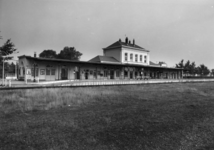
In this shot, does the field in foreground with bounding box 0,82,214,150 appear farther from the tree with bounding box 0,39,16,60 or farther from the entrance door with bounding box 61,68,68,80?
the entrance door with bounding box 61,68,68,80

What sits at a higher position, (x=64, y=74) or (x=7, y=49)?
(x=7, y=49)

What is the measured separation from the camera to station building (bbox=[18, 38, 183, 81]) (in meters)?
26.7

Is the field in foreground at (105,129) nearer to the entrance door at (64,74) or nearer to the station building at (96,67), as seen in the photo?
the station building at (96,67)

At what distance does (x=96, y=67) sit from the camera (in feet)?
105

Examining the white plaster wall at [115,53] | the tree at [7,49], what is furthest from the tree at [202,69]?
the tree at [7,49]

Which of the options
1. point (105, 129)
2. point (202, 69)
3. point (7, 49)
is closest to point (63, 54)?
point (7, 49)

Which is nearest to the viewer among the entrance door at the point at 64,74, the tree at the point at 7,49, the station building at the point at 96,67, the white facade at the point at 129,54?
the tree at the point at 7,49

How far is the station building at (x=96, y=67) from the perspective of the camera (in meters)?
26.7

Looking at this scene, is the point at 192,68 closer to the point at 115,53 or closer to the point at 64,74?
the point at 115,53

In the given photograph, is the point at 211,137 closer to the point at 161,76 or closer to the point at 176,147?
the point at 176,147

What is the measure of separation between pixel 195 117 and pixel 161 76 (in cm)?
4016

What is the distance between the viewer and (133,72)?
3884 centimetres

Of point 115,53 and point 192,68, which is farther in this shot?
point 192,68

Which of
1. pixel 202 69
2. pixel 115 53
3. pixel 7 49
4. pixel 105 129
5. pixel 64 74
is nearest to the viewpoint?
pixel 105 129
